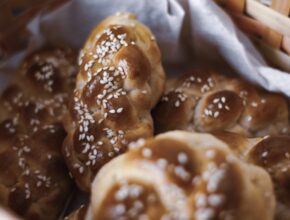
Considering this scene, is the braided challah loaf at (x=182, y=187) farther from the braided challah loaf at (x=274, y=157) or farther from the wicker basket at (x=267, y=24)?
the wicker basket at (x=267, y=24)

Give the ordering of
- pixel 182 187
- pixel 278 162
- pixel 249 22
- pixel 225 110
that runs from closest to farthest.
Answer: pixel 182 187 < pixel 278 162 < pixel 225 110 < pixel 249 22

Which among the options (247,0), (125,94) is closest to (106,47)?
(125,94)

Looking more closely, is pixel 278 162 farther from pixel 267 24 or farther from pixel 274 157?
pixel 267 24

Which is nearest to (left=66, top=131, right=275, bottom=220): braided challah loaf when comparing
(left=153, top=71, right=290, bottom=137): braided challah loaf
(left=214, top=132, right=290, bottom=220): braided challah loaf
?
(left=214, top=132, right=290, bottom=220): braided challah loaf

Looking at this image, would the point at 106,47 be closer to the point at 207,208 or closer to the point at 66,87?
the point at 66,87

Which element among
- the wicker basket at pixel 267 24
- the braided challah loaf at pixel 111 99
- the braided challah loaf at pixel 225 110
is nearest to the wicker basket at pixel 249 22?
the wicker basket at pixel 267 24

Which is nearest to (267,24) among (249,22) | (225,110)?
(249,22)
